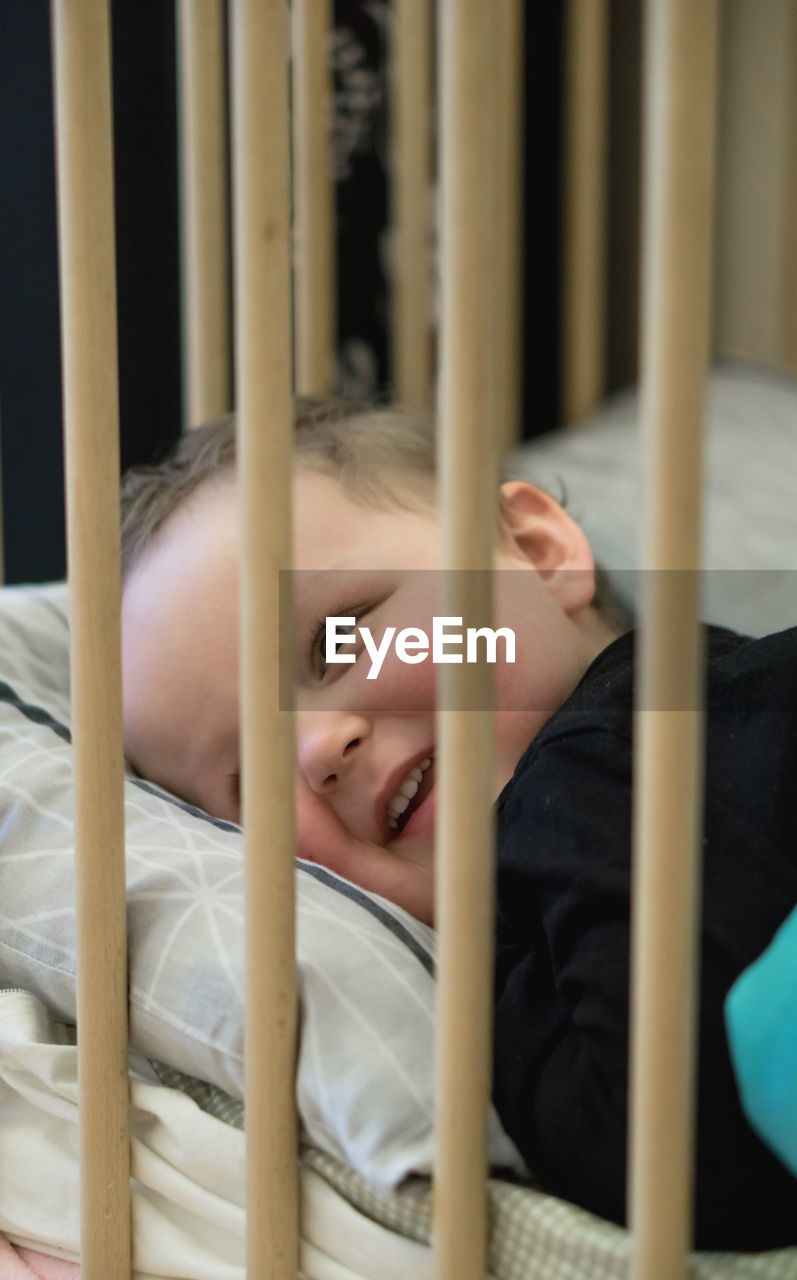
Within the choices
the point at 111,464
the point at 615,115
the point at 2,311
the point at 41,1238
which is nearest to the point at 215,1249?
the point at 41,1238

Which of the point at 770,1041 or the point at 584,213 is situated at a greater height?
the point at 584,213

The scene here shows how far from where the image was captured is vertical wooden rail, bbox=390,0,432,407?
1.27 m

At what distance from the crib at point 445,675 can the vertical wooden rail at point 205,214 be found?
590 mm

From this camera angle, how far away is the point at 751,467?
1.20 metres

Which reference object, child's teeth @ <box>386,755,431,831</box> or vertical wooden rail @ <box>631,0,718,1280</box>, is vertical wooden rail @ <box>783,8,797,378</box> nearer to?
child's teeth @ <box>386,755,431,831</box>

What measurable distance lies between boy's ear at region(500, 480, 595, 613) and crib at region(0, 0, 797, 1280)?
0.32 metres

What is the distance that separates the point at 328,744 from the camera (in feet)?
2.26

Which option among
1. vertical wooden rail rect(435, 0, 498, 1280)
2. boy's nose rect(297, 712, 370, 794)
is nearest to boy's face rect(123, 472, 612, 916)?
boy's nose rect(297, 712, 370, 794)

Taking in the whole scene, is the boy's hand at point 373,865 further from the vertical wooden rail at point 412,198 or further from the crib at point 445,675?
the vertical wooden rail at point 412,198

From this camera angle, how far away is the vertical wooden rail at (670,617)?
0.38 metres

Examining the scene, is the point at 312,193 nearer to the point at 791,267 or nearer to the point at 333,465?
the point at 333,465

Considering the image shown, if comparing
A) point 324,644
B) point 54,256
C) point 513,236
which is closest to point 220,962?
point 324,644

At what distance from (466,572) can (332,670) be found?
305mm

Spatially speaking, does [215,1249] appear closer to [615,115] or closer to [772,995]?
[772,995]
